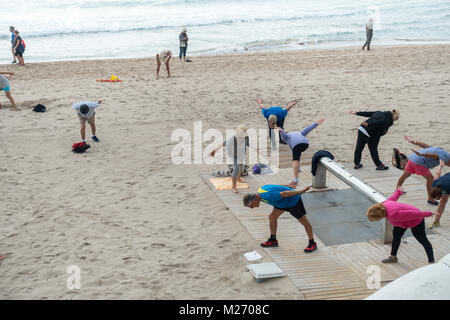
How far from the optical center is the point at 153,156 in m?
10.7

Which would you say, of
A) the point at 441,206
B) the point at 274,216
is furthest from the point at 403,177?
the point at 274,216

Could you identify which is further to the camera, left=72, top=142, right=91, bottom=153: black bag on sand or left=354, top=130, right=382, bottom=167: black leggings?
left=72, top=142, right=91, bottom=153: black bag on sand

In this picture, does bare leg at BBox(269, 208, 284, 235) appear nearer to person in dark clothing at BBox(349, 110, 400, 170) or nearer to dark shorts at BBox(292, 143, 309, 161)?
dark shorts at BBox(292, 143, 309, 161)

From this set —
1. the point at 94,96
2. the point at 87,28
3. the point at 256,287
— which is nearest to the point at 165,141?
the point at 94,96

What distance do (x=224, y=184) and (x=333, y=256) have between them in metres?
3.06

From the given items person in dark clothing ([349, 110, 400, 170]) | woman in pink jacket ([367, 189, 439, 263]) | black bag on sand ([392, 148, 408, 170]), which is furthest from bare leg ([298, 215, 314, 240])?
black bag on sand ([392, 148, 408, 170])

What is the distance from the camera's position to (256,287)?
5730 mm

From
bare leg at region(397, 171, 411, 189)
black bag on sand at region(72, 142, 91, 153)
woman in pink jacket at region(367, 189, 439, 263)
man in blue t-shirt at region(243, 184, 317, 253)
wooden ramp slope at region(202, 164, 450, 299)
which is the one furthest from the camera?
black bag on sand at region(72, 142, 91, 153)

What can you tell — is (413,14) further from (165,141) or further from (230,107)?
(165,141)

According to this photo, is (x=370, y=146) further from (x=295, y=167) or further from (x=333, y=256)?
(x=333, y=256)

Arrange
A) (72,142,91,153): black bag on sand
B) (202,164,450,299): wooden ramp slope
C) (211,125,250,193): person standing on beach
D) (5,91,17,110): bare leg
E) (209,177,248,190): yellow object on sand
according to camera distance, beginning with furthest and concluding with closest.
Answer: (5,91,17,110): bare leg < (72,142,91,153): black bag on sand < (209,177,248,190): yellow object on sand < (211,125,250,193): person standing on beach < (202,164,450,299): wooden ramp slope

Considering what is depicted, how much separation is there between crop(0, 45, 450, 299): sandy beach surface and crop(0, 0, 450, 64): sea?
27.6 ft

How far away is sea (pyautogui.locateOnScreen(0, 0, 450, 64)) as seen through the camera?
97.2 ft
